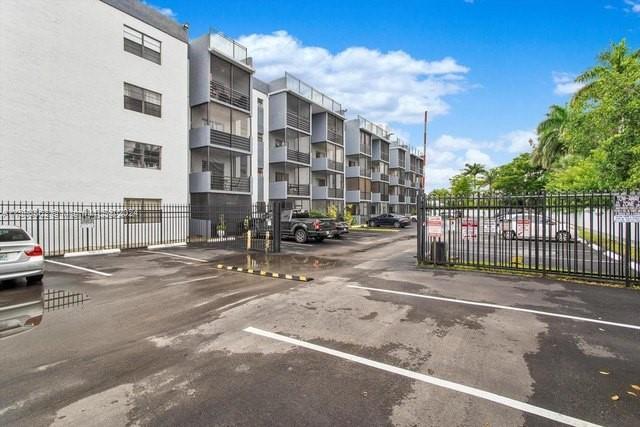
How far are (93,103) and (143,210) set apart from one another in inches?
219

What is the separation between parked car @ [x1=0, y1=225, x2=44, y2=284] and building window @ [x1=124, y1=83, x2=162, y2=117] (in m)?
10.9

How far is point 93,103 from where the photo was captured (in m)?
15.4

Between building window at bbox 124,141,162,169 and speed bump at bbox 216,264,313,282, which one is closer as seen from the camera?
speed bump at bbox 216,264,313,282

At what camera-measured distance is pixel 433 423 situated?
3.01m

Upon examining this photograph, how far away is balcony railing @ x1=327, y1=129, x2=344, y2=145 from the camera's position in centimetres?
3397

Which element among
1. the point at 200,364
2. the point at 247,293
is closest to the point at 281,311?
the point at 247,293

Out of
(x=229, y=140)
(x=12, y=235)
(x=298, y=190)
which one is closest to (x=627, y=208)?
(x=12, y=235)

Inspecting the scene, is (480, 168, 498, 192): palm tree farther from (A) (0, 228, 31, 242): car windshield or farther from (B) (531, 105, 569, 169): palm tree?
(A) (0, 228, 31, 242): car windshield

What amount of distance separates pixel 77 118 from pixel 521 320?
18171 mm

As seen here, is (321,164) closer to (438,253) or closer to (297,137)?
(297,137)

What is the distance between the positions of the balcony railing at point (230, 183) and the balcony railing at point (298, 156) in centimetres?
583

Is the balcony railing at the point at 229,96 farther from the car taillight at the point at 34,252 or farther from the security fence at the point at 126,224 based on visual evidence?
the car taillight at the point at 34,252

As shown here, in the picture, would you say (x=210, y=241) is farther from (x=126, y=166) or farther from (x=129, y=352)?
(x=129, y=352)

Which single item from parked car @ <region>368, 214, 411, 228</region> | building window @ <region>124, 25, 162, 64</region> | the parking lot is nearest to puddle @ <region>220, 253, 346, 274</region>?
the parking lot
